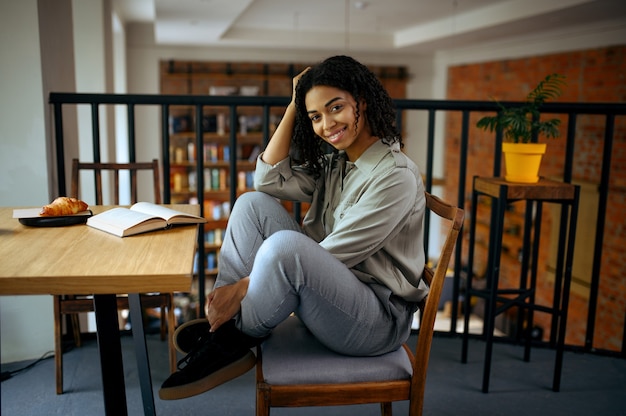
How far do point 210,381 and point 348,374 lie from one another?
29 centimetres

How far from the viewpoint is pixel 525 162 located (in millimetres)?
1957

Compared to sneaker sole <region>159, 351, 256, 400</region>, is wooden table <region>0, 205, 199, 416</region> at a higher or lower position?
higher

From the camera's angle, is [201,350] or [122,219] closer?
[201,350]

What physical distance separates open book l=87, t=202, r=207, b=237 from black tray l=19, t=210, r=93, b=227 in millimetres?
37

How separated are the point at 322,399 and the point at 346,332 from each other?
15 centimetres

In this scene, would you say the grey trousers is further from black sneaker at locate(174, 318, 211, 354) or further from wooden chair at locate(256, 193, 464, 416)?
black sneaker at locate(174, 318, 211, 354)

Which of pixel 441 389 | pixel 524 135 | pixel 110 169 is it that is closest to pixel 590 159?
pixel 524 135

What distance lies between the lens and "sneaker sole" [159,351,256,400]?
3.78ft

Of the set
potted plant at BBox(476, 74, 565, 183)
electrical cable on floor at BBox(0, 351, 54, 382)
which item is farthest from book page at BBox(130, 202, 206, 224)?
potted plant at BBox(476, 74, 565, 183)

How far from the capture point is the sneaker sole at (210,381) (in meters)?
1.15

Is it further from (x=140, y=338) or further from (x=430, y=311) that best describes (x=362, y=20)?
(x=430, y=311)

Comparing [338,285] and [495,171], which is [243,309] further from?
[495,171]

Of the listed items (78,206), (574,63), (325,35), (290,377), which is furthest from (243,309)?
(325,35)

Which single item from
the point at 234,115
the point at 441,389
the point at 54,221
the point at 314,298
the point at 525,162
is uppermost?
the point at 234,115
